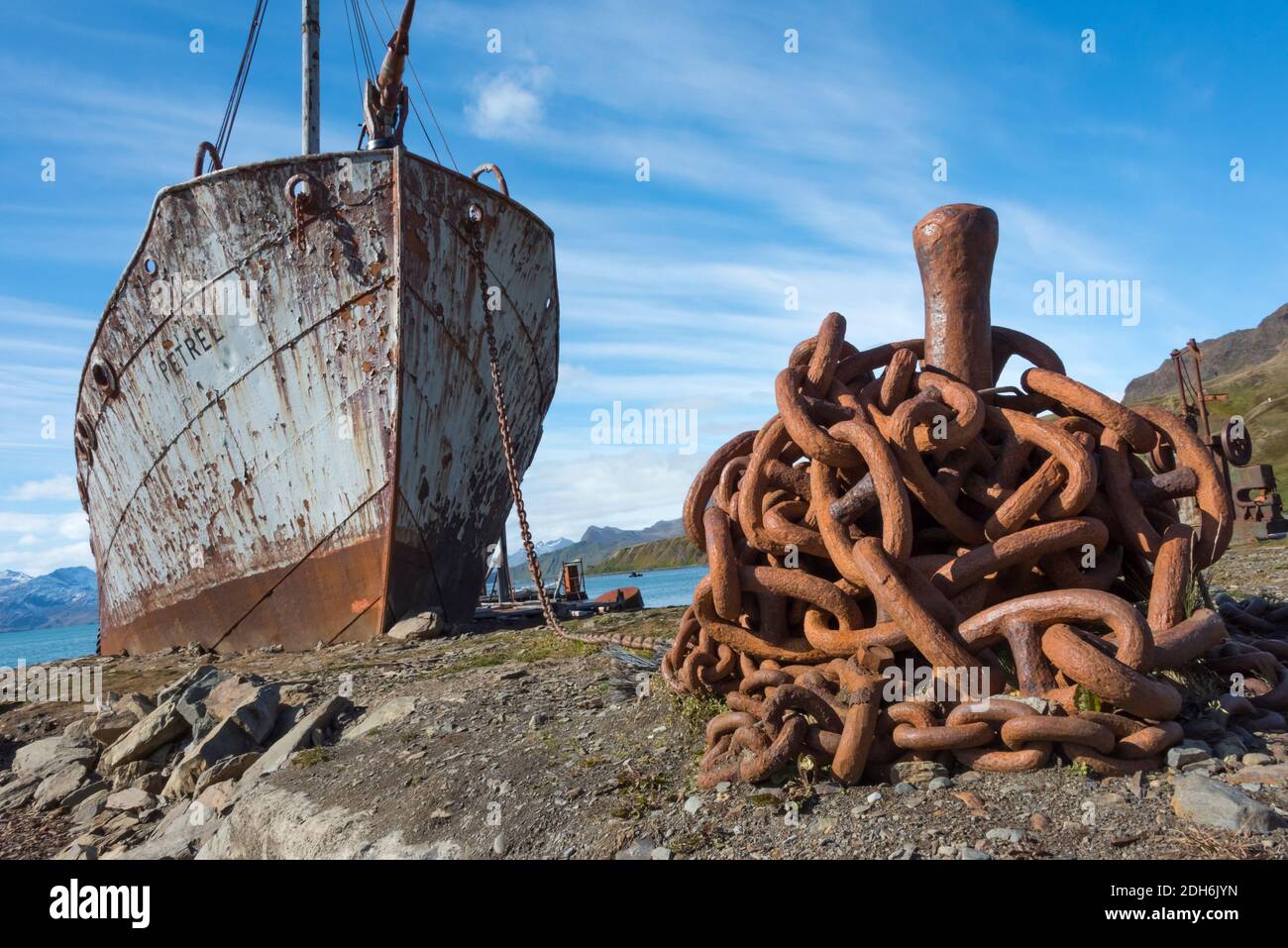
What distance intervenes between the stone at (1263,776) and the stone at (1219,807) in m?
0.12

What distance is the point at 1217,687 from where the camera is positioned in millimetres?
2783

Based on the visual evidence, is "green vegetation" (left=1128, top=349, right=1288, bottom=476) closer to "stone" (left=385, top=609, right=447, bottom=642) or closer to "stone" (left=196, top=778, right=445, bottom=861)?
"stone" (left=385, top=609, right=447, bottom=642)

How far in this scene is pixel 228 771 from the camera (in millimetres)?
4820

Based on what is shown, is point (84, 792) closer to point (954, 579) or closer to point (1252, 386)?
point (954, 579)

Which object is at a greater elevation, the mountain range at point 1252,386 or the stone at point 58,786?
the mountain range at point 1252,386

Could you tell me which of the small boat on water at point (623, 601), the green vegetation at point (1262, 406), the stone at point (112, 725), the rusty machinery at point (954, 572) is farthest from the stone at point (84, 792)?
the green vegetation at point (1262, 406)

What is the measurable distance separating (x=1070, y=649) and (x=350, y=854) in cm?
239

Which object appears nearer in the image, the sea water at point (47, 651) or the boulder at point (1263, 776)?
the boulder at point (1263, 776)

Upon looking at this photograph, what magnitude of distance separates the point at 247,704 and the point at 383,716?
130 cm

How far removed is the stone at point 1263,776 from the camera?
7.48ft

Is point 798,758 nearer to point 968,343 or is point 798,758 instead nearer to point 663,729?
point 663,729

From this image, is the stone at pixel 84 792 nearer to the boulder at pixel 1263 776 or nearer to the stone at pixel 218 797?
the stone at pixel 218 797
